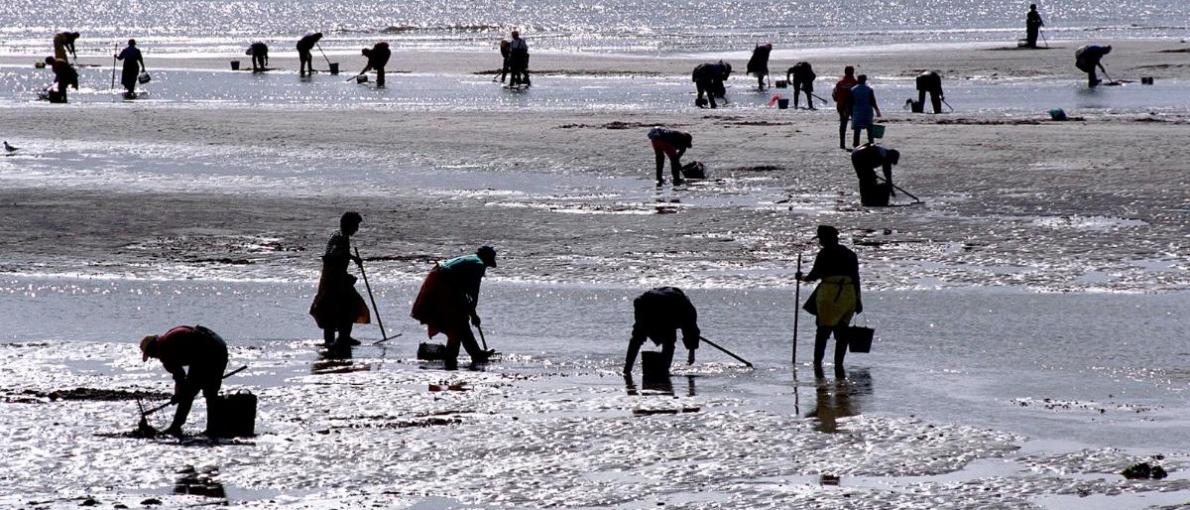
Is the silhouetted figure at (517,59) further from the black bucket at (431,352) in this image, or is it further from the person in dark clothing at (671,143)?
the black bucket at (431,352)

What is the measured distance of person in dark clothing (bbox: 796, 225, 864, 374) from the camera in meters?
13.7

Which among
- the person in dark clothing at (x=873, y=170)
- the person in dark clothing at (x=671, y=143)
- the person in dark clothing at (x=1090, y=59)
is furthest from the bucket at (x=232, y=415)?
the person in dark clothing at (x=1090, y=59)

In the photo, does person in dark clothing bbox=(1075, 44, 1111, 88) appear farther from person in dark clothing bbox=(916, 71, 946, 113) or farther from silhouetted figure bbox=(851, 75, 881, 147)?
silhouetted figure bbox=(851, 75, 881, 147)

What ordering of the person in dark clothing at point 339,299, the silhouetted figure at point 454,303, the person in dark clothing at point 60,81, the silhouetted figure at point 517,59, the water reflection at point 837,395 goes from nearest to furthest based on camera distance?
the water reflection at point 837,395, the silhouetted figure at point 454,303, the person in dark clothing at point 339,299, the person in dark clothing at point 60,81, the silhouetted figure at point 517,59

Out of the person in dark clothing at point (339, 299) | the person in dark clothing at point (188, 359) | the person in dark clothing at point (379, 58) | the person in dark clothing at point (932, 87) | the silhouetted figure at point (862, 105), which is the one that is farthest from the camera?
the person in dark clothing at point (379, 58)

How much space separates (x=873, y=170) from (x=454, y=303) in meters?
9.23

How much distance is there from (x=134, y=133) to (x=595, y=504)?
77.9 feet

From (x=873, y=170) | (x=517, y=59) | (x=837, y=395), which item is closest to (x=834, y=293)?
(x=837, y=395)

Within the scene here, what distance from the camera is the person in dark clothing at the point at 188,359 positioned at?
1123 cm

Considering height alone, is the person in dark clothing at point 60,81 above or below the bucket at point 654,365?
above

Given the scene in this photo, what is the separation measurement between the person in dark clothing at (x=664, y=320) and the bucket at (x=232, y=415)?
3197 millimetres

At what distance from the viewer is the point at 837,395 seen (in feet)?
41.3

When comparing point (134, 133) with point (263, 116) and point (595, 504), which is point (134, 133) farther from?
point (595, 504)

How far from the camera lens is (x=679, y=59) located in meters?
59.8
